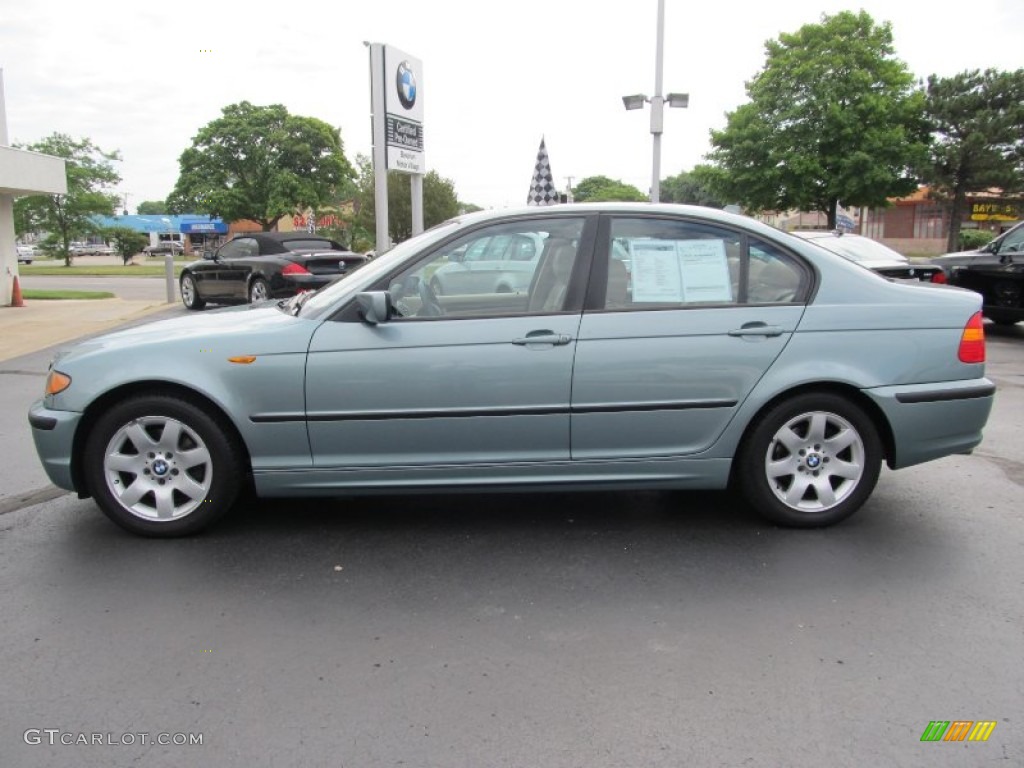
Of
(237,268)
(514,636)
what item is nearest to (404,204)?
(237,268)

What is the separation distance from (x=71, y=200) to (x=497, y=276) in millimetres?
36557

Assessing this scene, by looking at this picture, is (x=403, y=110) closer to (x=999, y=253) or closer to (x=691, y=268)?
(x=999, y=253)

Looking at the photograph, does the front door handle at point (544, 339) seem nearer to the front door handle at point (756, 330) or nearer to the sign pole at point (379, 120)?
the front door handle at point (756, 330)

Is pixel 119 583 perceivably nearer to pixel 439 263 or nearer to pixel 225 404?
pixel 225 404

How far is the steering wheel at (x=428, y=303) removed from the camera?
4035 mm

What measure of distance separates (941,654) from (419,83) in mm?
16017

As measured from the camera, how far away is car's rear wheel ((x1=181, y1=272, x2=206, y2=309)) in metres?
16.3

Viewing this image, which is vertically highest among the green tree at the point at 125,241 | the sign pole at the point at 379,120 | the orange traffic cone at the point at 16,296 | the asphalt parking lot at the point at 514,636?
the sign pole at the point at 379,120

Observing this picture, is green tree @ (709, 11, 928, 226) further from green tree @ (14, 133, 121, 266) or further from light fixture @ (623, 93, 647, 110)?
green tree @ (14, 133, 121, 266)

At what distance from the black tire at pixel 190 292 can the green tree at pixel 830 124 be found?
81.1 feet

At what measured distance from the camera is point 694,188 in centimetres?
7806

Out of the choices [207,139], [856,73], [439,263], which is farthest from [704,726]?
[207,139]

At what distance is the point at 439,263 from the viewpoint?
4.12m

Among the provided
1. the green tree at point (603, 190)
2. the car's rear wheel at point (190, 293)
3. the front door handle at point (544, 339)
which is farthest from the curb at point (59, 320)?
the green tree at point (603, 190)
